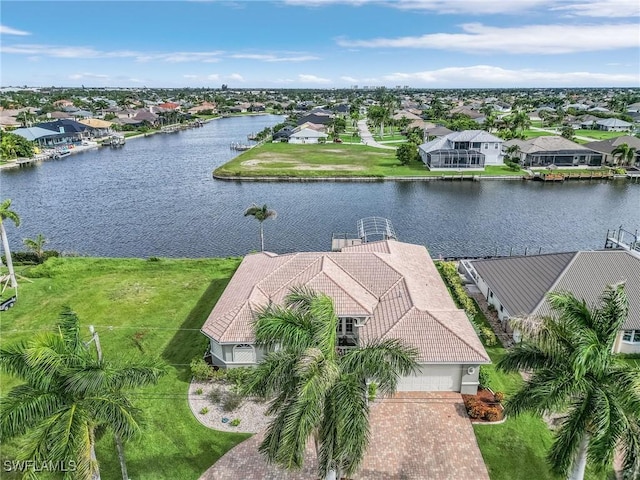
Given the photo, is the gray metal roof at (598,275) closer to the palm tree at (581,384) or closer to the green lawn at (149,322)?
the palm tree at (581,384)

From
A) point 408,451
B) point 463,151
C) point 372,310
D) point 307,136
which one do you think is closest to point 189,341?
point 372,310

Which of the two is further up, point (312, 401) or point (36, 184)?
point (312, 401)

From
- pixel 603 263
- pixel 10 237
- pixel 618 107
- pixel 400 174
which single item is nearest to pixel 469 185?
pixel 400 174

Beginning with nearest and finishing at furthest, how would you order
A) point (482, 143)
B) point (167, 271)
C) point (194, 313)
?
point (194, 313) → point (167, 271) → point (482, 143)

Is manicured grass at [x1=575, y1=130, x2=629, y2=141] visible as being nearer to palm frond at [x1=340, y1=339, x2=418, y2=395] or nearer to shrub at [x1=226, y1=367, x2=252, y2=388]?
shrub at [x1=226, y1=367, x2=252, y2=388]

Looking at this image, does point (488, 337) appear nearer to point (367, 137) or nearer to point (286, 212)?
point (286, 212)

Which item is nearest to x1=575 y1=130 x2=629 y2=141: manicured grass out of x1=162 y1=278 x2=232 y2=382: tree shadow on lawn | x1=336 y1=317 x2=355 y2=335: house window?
x1=336 y1=317 x2=355 y2=335: house window

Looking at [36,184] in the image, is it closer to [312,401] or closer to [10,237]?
[10,237]
